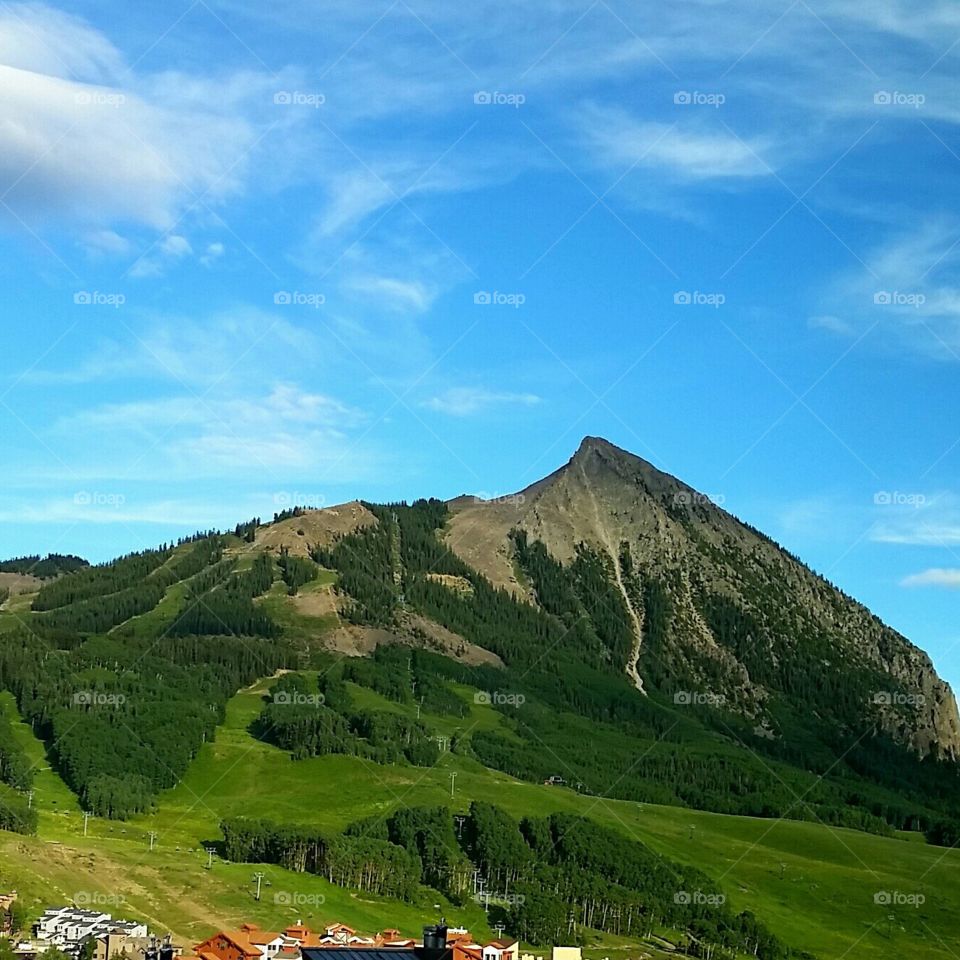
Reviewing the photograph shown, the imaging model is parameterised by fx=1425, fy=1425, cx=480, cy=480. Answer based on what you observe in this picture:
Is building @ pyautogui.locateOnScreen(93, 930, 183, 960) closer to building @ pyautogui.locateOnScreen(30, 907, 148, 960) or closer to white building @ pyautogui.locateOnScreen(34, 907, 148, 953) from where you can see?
building @ pyautogui.locateOnScreen(30, 907, 148, 960)

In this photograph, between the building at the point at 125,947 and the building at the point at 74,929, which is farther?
the building at the point at 74,929

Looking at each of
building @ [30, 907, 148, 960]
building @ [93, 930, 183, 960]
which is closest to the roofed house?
building @ [93, 930, 183, 960]

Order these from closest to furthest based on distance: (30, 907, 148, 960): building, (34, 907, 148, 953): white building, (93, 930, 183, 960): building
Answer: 1. (93, 930, 183, 960): building
2. (30, 907, 148, 960): building
3. (34, 907, 148, 953): white building

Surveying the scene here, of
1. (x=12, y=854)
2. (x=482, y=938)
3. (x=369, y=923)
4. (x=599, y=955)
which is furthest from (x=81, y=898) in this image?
(x=599, y=955)

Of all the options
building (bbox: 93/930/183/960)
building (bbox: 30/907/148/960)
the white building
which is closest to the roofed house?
building (bbox: 93/930/183/960)

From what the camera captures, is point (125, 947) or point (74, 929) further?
point (74, 929)

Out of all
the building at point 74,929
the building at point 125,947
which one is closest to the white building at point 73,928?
the building at point 74,929

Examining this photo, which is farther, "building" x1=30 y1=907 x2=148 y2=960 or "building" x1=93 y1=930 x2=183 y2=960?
"building" x1=30 y1=907 x2=148 y2=960

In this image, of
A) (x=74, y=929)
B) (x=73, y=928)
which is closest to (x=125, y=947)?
(x=74, y=929)

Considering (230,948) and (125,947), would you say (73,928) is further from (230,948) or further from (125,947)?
(230,948)

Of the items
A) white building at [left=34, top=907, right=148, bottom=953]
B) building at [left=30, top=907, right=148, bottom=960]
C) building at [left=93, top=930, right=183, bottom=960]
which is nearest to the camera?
building at [left=93, top=930, right=183, bottom=960]

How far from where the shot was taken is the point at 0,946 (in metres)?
136

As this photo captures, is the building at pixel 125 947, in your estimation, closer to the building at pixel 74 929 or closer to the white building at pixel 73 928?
the building at pixel 74 929

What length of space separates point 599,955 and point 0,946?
83504 mm
